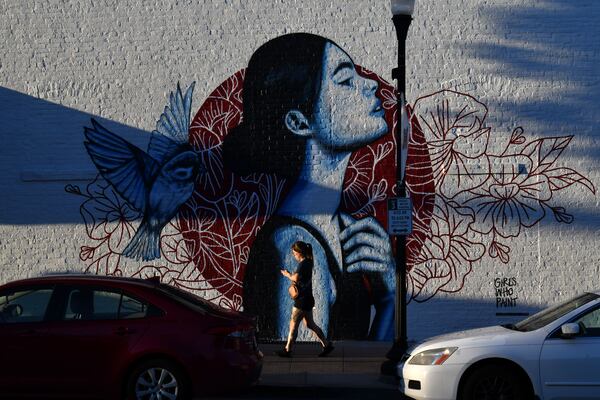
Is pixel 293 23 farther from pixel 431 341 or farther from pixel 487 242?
pixel 431 341

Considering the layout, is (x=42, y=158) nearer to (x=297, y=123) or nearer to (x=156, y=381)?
(x=297, y=123)

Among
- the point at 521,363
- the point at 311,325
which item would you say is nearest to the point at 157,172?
the point at 311,325

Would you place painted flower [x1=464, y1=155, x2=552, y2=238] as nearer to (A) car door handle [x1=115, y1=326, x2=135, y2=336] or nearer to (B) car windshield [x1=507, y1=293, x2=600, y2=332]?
(B) car windshield [x1=507, y1=293, x2=600, y2=332]

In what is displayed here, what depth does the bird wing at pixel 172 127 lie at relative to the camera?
1447 cm

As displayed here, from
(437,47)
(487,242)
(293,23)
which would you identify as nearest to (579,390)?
(487,242)

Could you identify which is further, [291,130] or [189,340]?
[291,130]

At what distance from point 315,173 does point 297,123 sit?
2.69ft

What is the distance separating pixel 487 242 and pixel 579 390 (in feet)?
16.6

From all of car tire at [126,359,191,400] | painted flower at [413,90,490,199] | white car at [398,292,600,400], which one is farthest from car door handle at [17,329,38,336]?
painted flower at [413,90,490,199]

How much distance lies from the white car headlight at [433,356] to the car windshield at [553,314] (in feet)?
2.80

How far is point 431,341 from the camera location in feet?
32.5

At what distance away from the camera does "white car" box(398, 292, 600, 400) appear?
9.00m

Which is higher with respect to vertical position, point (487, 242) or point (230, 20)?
point (230, 20)

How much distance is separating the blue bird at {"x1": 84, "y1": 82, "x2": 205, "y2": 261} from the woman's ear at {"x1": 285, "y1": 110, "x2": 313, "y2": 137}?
1520mm
